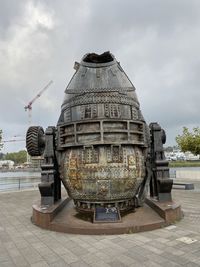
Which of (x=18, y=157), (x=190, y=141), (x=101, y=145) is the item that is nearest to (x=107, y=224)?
(x=101, y=145)

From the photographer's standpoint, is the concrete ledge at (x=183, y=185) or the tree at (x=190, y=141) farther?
the tree at (x=190, y=141)

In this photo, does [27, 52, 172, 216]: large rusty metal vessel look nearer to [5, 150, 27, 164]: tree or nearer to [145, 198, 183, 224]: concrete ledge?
[145, 198, 183, 224]: concrete ledge

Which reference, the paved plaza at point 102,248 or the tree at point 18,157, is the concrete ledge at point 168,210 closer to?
the paved plaza at point 102,248

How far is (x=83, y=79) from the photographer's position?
9.71 metres

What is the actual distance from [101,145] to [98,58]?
3595 mm

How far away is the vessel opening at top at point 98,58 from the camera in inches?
394

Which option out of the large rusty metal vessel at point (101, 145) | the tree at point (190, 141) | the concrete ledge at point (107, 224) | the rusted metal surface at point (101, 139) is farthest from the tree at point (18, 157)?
the rusted metal surface at point (101, 139)

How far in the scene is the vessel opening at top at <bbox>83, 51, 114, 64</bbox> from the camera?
32.9ft

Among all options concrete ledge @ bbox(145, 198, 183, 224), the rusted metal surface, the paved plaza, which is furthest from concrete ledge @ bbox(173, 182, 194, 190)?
the rusted metal surface

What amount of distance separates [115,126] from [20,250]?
4750 millimetres

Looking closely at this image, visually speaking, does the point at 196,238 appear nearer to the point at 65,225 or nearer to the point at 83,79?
the point at 65,225

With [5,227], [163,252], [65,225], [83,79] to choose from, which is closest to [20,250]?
[65,225]

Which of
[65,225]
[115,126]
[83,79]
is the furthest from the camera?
[83,79]

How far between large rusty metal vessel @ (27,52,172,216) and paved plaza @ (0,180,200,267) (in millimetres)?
1521
